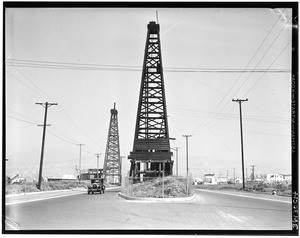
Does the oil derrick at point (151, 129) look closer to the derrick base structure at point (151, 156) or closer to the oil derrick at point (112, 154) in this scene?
the derrick base structure at point (151, 156)

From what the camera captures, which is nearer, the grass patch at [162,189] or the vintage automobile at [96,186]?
the grass patch at [162,189]

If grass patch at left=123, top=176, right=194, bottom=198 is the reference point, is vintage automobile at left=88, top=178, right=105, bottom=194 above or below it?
below

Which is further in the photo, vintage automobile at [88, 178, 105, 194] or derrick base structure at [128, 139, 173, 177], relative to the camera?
vintage automobile at [88, 178, 105, 194]

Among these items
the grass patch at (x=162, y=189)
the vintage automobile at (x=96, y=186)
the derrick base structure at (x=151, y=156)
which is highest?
the derrick base structure at (x=151, y=156)

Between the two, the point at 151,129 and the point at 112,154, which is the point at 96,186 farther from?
the point at 112,154

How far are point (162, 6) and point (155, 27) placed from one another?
94.3 ft

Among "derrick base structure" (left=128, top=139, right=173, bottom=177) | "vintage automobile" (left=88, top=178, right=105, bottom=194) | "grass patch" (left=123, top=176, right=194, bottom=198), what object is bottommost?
"vintage automobile" (left=88, top=178, right=105, bottom=194)

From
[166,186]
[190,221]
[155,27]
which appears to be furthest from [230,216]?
[155,27]

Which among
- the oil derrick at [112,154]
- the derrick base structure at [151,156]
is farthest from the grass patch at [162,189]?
the oil derrick at [112,154]

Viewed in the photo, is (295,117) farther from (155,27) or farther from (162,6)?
(155,27)

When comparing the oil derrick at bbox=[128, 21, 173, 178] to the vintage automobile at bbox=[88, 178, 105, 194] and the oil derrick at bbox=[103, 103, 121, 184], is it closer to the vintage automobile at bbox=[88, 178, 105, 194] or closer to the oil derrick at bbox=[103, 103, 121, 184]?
the vintage automobile at bbox=[88, 178, 105, 194]

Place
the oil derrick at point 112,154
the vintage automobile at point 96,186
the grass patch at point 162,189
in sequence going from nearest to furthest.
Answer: the grass patch at point 162,189 < the vintage automobile at point 96,186 < the oil derrick at point 112,154

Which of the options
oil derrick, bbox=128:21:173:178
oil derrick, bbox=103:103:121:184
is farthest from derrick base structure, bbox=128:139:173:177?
oil derrick, bbox=103:103:121:184

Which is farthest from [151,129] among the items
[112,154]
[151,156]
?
[112,154]
